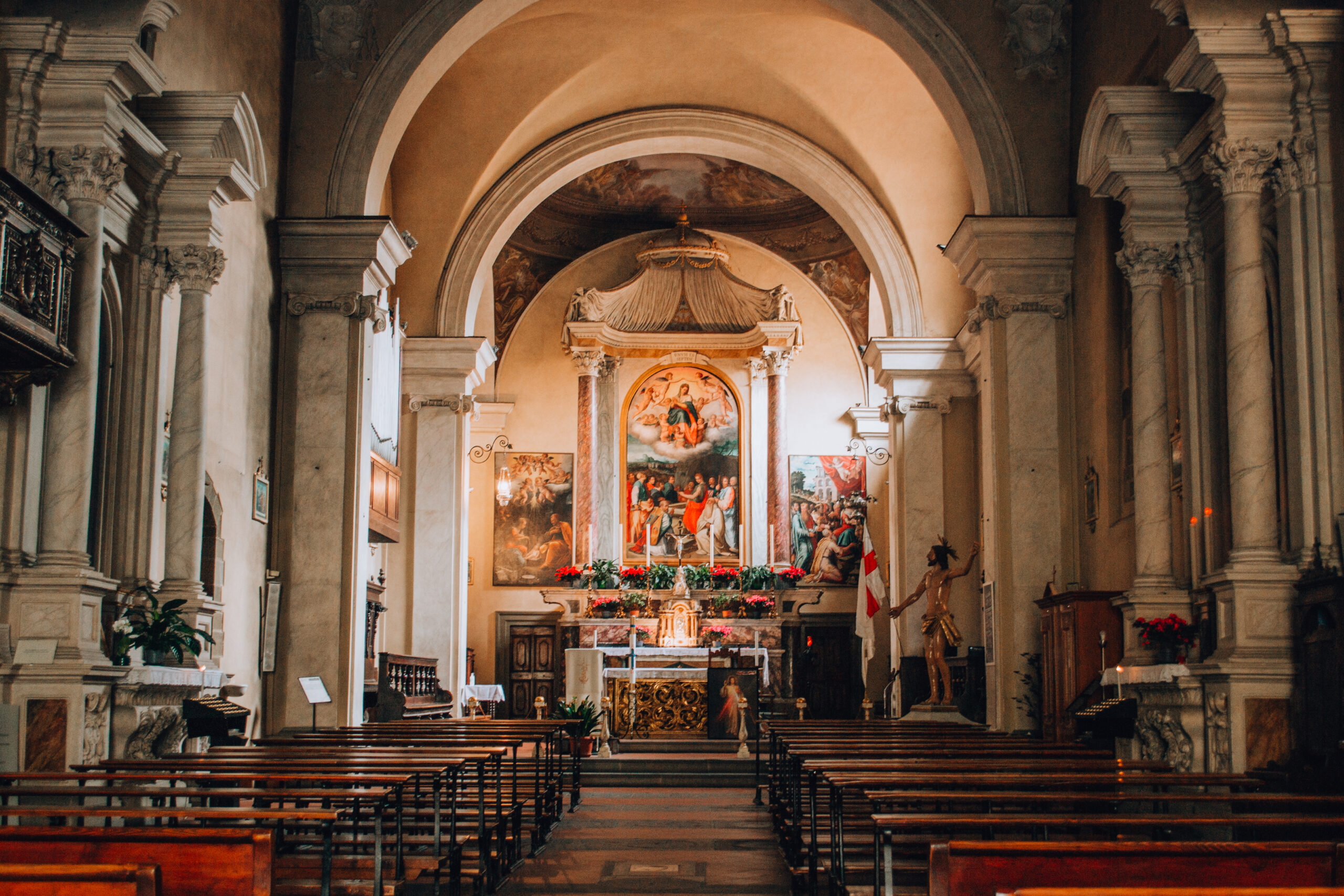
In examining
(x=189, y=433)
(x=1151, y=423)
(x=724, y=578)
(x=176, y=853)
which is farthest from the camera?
(x=724, y=578)

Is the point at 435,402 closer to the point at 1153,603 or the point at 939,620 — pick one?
the point at 939,620

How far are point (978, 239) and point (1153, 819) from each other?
8342 mm

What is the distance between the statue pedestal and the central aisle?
2899 mm

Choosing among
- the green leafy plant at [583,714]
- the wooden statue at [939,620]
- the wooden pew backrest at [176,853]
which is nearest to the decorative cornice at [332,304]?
the green leafy plant at [583,714]

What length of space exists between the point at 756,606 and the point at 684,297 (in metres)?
5.29

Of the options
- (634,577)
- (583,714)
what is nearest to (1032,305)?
(583,714)

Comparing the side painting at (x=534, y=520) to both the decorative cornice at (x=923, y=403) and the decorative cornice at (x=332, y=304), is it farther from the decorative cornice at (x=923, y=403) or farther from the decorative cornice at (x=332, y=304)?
the decorative cornice at (x=332, y=304)

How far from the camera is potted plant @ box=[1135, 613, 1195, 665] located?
8742 millimetres

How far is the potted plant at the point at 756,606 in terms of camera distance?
19.7 m

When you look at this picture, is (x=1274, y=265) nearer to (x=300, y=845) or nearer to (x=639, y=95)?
(x=300, y=845)

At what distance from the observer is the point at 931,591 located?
14.0m

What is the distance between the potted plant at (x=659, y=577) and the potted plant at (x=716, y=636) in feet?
4.34

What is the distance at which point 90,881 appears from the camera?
10.9 feet

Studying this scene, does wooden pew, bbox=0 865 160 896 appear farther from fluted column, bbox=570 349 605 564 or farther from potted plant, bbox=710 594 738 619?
fluted column, bbox=570 349 605 564
